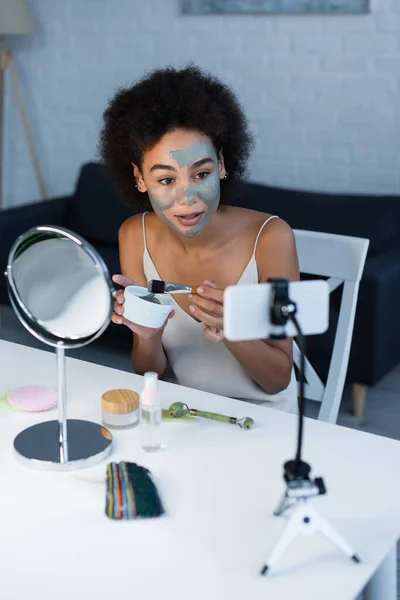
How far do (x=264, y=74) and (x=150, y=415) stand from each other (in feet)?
8.40

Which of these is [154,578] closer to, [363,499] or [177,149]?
[363,499]

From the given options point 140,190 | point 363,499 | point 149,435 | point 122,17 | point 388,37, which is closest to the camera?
point 363,499

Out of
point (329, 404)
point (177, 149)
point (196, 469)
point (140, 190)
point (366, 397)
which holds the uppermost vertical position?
point (177, 149)

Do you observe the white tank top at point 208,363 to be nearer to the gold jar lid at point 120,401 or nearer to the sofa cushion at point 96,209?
the gold jar lid at point 120,401

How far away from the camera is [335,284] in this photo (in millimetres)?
1735

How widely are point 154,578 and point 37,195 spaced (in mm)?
3625

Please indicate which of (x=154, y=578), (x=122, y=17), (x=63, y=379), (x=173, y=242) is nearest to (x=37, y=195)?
(x=122, y=17)

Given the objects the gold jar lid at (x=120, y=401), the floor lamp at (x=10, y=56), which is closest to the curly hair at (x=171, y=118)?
the gold jar lid at (x=120, y=401)

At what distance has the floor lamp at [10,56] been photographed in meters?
3.74

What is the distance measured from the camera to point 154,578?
36.1 inches

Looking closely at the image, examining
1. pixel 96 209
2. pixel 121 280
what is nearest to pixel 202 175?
pixel 121 280

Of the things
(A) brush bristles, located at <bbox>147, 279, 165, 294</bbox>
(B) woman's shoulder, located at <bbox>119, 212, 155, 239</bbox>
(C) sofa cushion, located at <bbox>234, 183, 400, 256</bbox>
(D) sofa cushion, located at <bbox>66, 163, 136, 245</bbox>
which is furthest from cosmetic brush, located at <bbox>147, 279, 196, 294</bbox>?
(D) sofa cushion, located at <bbox>66, 163, 136, 245</bbox>

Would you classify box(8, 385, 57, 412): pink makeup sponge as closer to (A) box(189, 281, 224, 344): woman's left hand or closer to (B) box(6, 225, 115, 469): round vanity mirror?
(B) box(6, 225, 115, 469): round vanity mirror

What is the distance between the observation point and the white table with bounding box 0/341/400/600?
0.91m
